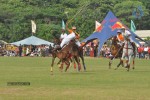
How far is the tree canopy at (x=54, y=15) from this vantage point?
296 feet

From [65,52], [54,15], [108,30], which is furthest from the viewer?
[54,15]

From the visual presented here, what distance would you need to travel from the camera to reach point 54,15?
330ft

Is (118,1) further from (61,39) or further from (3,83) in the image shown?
(3,83)

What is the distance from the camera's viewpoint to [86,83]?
19.0 meters

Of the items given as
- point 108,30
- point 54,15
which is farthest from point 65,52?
point 54,15

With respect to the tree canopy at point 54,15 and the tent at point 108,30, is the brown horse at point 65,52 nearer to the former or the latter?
the tent at point 108,30

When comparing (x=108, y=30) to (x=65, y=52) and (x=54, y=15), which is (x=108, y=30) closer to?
(x=65, y=52)

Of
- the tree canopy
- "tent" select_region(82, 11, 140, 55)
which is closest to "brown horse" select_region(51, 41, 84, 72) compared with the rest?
"tent" select_region(82, 11, 140, 55)

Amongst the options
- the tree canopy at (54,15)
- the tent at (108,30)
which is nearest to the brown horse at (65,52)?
the tent at (108,30)

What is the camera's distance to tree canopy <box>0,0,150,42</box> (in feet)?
296

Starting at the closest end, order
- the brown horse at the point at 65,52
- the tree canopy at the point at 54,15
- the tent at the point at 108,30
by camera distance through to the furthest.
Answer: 1. the brown horse at the point at 65,52
2. the tent at the point at 108,30
3. the tree canopy at the point at 54,15

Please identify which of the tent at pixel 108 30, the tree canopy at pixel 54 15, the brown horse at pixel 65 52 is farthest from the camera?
the tree canopy at pixel 54 15

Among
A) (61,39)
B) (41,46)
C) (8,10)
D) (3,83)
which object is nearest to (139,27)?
(8,10)

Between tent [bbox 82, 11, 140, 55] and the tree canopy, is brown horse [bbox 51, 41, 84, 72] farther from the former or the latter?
the tree canopy
